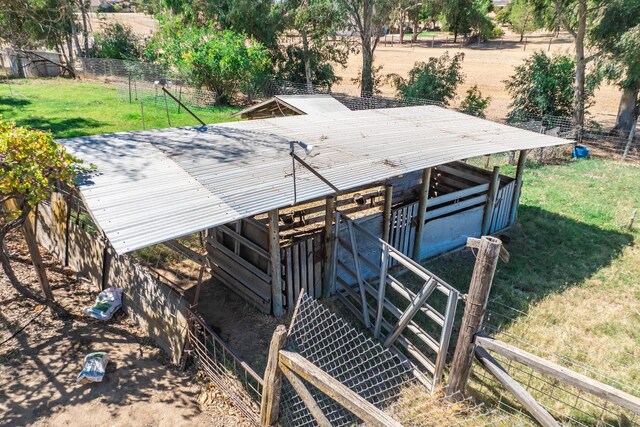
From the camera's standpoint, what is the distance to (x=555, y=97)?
65.6ft

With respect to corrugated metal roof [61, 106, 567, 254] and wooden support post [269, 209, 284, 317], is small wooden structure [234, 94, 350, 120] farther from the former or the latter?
wooden support post [269, 209, 284, 317]

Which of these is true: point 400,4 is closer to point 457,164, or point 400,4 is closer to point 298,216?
point 457,164

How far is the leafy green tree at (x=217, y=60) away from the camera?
22.1 m

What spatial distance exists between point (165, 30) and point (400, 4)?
15.0m

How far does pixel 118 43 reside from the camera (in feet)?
109

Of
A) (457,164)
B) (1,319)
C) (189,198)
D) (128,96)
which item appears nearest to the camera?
(189,198)

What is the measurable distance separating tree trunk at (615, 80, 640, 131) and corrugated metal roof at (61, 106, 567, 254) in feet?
44.9

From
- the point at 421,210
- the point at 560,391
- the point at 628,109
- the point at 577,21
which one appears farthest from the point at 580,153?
the point at 560,391

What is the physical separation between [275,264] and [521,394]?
3.51 meters

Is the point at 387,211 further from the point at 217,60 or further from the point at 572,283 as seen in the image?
the point at 217,60

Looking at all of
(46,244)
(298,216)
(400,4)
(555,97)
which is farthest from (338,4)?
(46,244)

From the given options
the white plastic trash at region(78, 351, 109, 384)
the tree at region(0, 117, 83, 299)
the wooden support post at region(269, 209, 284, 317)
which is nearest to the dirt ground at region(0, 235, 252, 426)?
the white plastic trash at region(78, 351, 109, 384)

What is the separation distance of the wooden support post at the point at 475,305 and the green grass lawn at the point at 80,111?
15675 millimetres

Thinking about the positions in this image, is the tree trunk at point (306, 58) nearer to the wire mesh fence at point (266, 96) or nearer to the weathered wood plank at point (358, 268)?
the wire mesh fence at point (266, 96)
